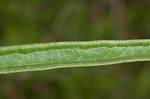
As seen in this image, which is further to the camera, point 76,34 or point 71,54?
point 76,34

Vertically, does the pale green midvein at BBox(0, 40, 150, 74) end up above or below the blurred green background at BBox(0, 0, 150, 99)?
above

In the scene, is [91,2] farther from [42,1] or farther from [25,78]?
[25,78]

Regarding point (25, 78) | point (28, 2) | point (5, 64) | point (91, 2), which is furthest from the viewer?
point (91, 2)

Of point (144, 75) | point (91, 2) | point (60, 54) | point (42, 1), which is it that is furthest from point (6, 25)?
point (60, 54)

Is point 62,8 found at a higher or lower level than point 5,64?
lower

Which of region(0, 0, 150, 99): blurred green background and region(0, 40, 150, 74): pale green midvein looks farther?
region(0, 0, 150, 99): blurred green background
